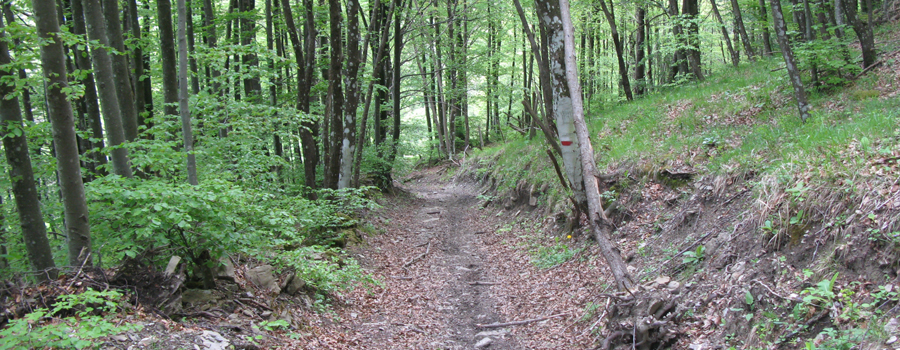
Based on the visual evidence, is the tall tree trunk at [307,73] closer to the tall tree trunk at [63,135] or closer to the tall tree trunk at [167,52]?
→ the tall tree trunk at [167,52]

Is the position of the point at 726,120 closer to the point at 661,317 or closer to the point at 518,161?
the point at 661,317

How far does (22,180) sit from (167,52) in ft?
10.6

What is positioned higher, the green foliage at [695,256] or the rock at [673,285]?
the green foliage at [695,256]

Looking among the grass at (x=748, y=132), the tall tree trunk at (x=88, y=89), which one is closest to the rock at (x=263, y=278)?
the tall tree trunk at (x=88, y=89)

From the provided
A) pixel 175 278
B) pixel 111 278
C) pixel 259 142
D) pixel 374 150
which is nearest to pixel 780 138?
pixel 175 278

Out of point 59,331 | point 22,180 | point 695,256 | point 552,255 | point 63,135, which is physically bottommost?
point 552,255

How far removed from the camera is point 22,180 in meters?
4.74

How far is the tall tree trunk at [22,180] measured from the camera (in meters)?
4.58

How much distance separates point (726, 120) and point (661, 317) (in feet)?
17.4

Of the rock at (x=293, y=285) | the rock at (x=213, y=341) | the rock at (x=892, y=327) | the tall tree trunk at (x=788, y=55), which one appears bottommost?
the rock at (x=293, y=285)

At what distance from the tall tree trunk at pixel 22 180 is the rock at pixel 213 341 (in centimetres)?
181

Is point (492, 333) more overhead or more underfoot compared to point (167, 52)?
more underfoot

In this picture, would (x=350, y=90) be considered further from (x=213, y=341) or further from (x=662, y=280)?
(x=662, y=280)

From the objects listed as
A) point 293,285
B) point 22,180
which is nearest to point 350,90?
point 293,285
